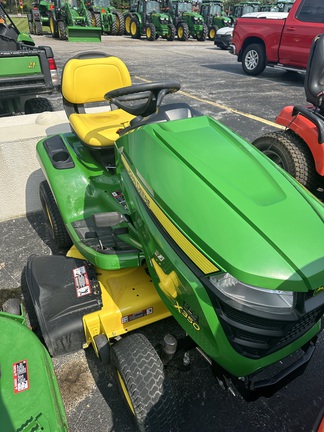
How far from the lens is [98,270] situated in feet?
6.56

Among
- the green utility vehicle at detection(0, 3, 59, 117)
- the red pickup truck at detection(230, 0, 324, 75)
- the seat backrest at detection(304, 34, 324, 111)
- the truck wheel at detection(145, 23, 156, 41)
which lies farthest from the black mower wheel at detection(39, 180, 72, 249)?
the truck wheel at detection(145, 23, 156, 41)

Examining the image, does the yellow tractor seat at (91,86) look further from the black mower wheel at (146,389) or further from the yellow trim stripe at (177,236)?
the black mower wheel at (146,389)

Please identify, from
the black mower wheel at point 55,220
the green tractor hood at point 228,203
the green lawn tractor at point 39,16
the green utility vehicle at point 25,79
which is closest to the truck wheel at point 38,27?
the green lawn tractor at point 39,16

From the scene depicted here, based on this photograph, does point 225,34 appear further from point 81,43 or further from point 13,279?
point 13,279

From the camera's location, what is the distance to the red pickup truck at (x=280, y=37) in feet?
23.4

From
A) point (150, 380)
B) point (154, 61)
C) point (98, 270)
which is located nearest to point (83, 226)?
point (98, 270)

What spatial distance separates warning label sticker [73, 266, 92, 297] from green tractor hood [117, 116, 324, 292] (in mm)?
614

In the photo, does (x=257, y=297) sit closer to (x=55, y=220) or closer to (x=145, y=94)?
(x=145, y=94)

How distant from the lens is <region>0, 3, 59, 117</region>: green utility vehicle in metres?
4.50

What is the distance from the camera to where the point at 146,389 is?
57.5 inches

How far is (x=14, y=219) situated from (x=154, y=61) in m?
8.76

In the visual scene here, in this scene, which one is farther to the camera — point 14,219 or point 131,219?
point 14,219

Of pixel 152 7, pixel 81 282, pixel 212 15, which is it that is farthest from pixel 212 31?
pixel 81 282

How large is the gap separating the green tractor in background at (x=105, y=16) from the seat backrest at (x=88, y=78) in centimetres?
1640
